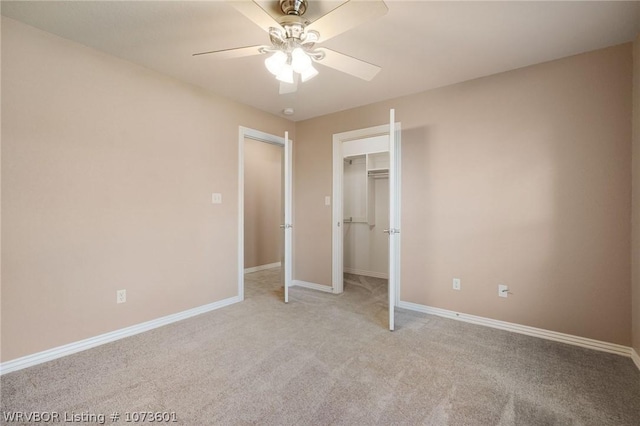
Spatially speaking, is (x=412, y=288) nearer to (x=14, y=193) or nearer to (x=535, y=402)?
(x=535, y=402)

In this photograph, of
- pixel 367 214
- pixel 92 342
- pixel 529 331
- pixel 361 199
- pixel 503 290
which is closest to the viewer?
pixel 92 342

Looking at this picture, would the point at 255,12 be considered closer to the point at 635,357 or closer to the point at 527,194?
the point at 527,194

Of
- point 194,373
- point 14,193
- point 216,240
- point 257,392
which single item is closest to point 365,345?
point 257,392

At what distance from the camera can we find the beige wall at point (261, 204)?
17.0 ft

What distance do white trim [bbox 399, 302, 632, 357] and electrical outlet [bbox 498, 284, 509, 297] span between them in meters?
0.26

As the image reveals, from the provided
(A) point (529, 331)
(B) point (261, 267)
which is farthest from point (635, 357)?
(B) point (261, 267)

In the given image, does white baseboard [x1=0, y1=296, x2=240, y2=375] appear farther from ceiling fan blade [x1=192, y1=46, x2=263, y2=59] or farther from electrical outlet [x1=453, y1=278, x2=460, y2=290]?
electrical outlet [x1=453, y1=278, x2=460, y2=290]

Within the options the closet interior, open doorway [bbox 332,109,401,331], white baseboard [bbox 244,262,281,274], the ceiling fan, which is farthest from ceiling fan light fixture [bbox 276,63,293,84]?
white baseboard [bbox 244,262,281,274]

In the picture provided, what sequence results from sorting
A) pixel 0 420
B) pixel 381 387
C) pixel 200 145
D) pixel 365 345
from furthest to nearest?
pixel 200 145
pixel 365 345
pixel 381 387
pixel 0 420

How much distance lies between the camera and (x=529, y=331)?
2604 mm

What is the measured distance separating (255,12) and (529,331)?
3.29 metres

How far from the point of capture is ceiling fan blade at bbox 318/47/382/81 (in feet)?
5.98

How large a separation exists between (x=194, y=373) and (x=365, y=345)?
4.32ft

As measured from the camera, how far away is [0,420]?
153 centimetres
